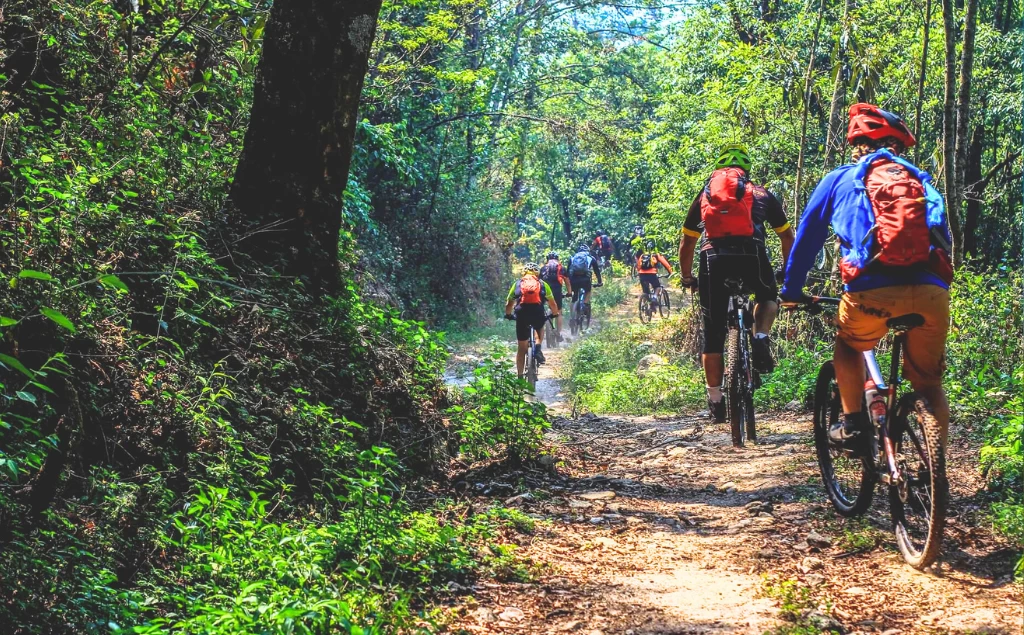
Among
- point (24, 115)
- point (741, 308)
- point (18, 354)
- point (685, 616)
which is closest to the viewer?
point (685, 616)

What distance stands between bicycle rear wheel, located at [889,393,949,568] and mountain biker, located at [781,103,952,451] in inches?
2.3

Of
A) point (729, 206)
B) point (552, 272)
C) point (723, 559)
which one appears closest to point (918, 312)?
point (723, 559)

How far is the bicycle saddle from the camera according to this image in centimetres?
393

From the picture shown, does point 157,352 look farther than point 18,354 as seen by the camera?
Yes

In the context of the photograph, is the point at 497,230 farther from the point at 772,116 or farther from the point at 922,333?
the point at 922,333

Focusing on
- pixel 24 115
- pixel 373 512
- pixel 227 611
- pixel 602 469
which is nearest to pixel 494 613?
pixel 373 512

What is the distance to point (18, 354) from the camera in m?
4.05

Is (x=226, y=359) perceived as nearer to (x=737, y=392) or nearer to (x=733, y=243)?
(x=733, y=243)

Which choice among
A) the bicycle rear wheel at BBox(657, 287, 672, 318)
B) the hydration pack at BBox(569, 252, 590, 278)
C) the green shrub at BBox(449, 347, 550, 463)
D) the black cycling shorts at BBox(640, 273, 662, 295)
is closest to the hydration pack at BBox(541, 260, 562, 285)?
the hydration pack at BBox(569, 252, 590, 278)

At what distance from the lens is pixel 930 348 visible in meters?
3.99

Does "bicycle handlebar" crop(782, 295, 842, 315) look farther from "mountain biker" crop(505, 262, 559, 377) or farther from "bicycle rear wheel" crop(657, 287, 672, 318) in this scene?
"bicycle rear wheel" crop(657, 287, 672, 318)

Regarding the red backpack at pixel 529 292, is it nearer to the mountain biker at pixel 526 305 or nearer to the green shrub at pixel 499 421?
the mountain biker at pixel 526 305

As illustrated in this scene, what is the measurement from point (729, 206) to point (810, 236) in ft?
7.11

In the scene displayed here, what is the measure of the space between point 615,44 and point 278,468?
32001mm
